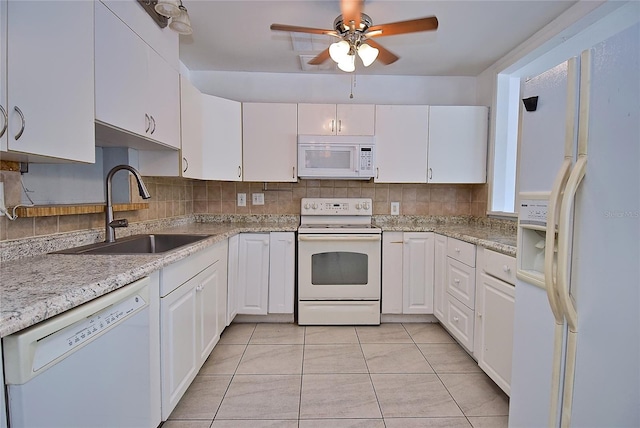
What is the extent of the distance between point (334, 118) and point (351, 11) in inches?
47.3

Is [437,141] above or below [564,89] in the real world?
above

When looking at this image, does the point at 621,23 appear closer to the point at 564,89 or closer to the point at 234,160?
the point at 564,89

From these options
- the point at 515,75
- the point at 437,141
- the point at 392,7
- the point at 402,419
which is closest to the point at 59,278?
the point at 402,419

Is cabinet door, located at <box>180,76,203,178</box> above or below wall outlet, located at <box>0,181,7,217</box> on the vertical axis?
above

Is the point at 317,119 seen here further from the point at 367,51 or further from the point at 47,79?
the point at 47,79

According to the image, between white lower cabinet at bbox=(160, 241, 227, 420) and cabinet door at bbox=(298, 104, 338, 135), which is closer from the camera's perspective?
white lower cabinet at bbox=(160, 241, 227, 420)

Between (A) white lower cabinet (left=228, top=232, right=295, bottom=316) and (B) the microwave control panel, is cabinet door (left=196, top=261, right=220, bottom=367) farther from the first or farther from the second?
(B) the microwave control panel

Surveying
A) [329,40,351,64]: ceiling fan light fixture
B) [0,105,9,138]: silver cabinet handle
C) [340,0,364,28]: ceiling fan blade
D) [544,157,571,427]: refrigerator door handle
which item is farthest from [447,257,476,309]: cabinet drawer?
[0,105,9,138]: silver cabinet handle

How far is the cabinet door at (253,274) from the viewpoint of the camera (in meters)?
2.59

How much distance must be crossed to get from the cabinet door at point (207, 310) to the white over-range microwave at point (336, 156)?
1177mm

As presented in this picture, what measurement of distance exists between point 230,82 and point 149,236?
69.5 inches

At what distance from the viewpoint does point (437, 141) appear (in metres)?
2.82

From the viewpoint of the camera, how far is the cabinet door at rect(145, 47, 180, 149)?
1.71 m

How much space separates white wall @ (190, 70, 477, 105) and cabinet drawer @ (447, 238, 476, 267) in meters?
1.53
